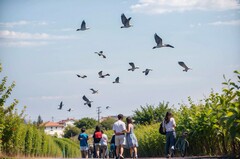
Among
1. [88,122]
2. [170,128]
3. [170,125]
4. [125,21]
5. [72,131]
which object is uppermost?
[88,122]

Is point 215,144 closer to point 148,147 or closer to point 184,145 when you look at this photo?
point 184,145

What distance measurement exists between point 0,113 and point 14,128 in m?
2.93

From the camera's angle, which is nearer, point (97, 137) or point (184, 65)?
point (184, 65)

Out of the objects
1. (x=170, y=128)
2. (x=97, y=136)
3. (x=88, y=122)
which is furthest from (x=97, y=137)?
(x=88, y=122)

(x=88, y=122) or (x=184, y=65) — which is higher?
(x=88, y=122)

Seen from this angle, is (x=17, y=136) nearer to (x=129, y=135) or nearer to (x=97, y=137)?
(x=97, y=137)

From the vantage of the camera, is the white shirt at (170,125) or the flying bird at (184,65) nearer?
the white shirt at (170,125)

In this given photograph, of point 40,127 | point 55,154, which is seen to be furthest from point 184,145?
point 55,154

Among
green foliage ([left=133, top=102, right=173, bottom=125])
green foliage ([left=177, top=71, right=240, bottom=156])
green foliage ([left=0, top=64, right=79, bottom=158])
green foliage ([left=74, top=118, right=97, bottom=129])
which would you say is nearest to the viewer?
green foliage ([left=177, top=71, right=240, bottom=156])

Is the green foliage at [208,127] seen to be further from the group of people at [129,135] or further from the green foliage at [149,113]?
the green foliage at [149,113]

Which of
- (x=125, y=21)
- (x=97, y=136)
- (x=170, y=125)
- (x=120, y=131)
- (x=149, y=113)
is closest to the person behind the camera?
(x=120, y=131)

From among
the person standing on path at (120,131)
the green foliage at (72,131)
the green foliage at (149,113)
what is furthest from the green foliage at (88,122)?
the person standing on path at (120,131)

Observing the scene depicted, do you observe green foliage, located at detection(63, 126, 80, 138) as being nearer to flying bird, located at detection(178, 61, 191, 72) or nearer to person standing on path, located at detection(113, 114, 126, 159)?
flying bird, located at detection(178, 61, 191, 72)

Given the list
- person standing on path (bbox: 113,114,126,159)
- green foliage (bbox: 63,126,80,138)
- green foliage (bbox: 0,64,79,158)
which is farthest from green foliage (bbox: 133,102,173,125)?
green foliage (bbox: 63,126,80,138)
